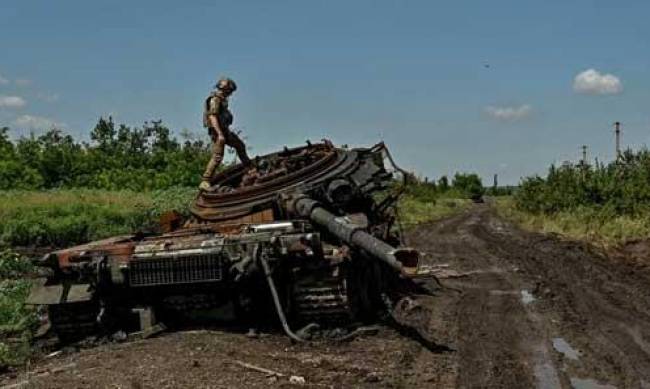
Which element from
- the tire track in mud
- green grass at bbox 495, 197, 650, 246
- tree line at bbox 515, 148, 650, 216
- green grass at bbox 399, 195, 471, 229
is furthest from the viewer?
green grass at bbox 399, 195, 471, 229

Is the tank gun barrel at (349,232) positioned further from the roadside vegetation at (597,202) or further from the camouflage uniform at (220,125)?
the roadside vegetation at (597,202)

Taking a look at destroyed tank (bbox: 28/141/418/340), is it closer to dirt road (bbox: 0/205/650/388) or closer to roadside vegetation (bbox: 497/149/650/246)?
dirt road (bbox: 0/205/650/388)

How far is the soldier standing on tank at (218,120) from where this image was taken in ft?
38.9

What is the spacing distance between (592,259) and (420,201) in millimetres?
36809

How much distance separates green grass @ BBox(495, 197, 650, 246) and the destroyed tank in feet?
44.9

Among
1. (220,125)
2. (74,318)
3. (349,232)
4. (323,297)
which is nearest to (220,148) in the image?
(220,125)

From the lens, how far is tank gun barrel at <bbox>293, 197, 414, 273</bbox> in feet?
23.9

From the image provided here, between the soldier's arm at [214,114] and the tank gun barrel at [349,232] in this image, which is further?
the soldier's arm at [214,114]

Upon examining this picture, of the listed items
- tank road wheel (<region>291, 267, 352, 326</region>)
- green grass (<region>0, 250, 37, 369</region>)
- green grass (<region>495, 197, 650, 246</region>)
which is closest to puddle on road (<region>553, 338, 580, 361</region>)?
tank road wheel (<region>291, 267, 352, 326</region>)

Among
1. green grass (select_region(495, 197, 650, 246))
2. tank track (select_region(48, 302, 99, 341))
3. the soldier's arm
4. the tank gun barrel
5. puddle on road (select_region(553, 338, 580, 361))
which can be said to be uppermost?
the soldier's arm

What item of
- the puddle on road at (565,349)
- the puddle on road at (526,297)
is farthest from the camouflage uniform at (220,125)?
the puddle on road at (565,349)

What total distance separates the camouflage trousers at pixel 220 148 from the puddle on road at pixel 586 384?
5.88 m

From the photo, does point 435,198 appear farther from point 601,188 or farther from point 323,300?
point 323,300

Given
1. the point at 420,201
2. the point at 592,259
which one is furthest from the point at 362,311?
the point at 420,201
